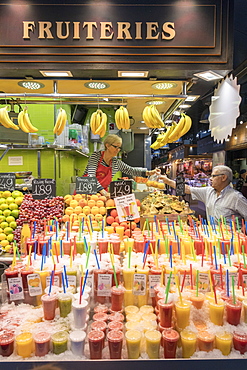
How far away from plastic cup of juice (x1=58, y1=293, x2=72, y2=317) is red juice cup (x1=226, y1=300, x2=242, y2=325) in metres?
0.84

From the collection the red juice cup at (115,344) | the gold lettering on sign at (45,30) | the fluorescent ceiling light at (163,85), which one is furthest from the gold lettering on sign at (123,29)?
the red juice cup at (115,344)

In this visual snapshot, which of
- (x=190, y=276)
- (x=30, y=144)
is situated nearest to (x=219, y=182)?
(x=190, y=276)

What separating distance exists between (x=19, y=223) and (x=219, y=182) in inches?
106

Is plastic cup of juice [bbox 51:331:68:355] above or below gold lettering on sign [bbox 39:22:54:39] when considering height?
below

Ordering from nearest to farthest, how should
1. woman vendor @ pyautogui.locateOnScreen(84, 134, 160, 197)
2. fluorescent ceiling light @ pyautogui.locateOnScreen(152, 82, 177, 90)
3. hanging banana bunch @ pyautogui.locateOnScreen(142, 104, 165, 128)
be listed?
fluorescent ceiling light @ pyautogui.locateOnScreen(152, 82, 177, 90), hanging banana bunch @ pyautogui.locateOnScreen(142, 104, 165, 128), woman vendor @ pyautogui.locateOnScreen(84, 134, 160, 197)

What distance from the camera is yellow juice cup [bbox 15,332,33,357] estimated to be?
4.10 ft

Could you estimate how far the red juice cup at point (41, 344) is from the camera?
4.09ft

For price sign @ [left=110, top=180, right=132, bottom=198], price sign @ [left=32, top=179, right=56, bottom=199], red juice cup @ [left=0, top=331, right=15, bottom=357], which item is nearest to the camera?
red juice cup @ [left=0, top=331, right=15, bottom=357]

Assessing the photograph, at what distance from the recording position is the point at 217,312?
1404 mm

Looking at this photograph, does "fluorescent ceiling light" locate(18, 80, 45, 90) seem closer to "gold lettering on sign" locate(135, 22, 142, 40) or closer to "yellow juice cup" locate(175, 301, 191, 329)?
"gold lettering on sign" locate(135, 22, 142, 40)

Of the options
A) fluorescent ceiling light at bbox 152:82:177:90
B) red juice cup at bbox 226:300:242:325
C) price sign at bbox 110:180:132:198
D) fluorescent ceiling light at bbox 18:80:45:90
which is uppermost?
fluorescent ceiling light at bbox 18:80:45:90

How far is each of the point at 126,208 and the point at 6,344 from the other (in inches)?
60.4

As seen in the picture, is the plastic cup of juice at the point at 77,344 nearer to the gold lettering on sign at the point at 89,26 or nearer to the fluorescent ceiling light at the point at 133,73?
the gold lettering on sign at the point at 89,26

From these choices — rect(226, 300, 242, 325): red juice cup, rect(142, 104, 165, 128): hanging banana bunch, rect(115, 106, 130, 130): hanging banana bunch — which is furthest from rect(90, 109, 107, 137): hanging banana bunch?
rect(226, 300, 242, 325): red juice cup
